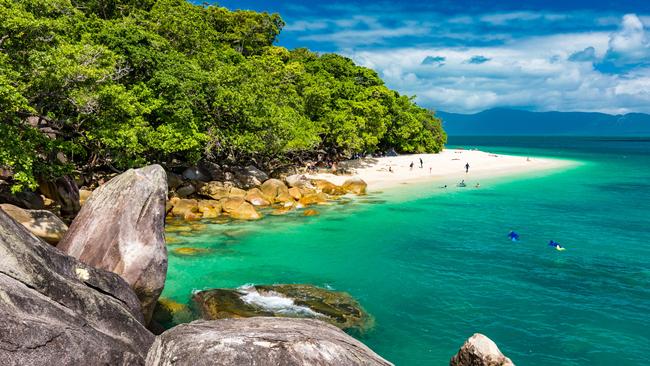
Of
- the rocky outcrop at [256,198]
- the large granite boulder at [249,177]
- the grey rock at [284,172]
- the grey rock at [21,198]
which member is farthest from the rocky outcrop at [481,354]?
the grey rock at [284,172]

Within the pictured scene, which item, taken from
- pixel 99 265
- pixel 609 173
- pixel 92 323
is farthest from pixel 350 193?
pixel 609 173

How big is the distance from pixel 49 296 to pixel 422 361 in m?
10.7

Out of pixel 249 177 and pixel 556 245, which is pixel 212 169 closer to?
pixel 249 177

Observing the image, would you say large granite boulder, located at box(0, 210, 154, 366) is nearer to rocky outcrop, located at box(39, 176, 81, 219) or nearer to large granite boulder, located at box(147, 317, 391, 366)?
large granite boulder, located at box(147, 317, 391, 366)

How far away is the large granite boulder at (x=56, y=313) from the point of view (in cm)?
638

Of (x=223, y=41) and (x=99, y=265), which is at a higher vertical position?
(x=223, y=41)

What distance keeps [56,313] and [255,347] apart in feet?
11.3

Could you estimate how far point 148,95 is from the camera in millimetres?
29641

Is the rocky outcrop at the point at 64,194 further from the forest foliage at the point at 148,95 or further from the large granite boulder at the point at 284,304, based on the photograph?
the large granite boulder at the point at 284,304

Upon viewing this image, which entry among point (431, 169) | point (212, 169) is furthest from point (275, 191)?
point (431, 169)

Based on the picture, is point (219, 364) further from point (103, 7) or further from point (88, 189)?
point (103, 7)

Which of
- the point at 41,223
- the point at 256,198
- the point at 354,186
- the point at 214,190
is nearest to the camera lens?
the point at 41,223

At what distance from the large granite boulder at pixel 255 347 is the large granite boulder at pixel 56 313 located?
42.0 inches

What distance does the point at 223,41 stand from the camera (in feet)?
211
